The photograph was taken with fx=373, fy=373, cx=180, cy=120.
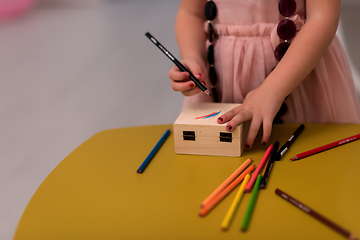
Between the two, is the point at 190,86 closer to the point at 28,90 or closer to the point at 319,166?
the point at 319,166

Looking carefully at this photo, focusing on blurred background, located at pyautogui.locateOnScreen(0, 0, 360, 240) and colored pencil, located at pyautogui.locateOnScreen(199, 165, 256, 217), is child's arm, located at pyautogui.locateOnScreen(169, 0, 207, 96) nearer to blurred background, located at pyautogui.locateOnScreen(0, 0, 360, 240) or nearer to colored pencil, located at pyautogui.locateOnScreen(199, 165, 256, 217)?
colored pencil, located at pyautogui.locateOnScreen(199, 165, 256, 217)

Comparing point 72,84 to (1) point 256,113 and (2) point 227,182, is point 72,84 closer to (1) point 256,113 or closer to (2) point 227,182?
(1) point 256,113

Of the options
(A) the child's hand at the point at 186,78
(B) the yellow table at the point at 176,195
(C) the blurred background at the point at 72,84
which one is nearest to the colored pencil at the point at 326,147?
(B) the yellow table at the point at 176,195

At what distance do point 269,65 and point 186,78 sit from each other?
21 centimetres

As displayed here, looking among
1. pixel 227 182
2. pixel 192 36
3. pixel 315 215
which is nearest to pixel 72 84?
pixel 192 36

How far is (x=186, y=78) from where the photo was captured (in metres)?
0.72

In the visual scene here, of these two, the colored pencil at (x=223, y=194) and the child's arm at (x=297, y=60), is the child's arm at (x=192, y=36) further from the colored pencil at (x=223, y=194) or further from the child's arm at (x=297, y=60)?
the colored pencil at (x=223, y=194)

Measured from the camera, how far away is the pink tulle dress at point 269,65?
2.57 ft

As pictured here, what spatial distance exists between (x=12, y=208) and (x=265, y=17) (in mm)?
988

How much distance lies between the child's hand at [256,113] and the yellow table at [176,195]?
0.03 m

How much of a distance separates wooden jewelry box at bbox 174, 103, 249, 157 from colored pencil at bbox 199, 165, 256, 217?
0.21 ft

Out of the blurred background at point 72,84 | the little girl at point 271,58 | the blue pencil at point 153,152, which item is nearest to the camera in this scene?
the blue pencil at point 153,152

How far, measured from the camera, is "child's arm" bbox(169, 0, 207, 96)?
0.76 metres

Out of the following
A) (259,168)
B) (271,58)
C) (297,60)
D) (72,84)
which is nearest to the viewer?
(259,168)
